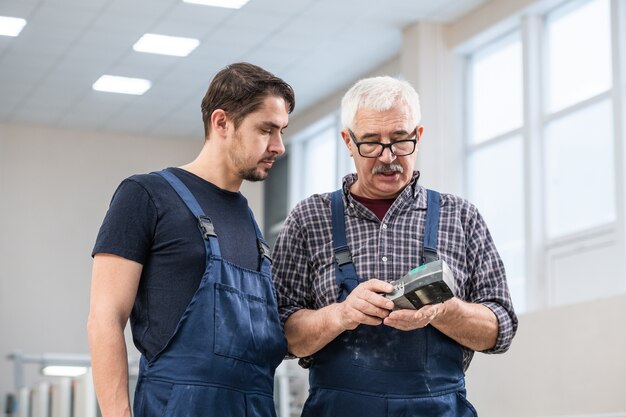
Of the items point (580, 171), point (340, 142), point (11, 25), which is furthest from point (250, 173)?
point (340, 142)

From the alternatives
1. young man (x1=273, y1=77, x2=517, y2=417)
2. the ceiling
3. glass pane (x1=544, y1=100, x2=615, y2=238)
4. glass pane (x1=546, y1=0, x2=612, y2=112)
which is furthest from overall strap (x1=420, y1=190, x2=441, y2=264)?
the ceiling

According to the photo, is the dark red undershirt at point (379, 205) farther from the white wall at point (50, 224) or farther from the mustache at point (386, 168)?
the white wall at point (50, 224)

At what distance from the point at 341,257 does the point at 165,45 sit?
7.67 m

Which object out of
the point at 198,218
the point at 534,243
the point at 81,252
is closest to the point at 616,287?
the point at 534,243

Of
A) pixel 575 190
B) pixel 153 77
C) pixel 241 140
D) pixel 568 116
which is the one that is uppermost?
pixel 153 77

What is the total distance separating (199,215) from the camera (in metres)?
2.50

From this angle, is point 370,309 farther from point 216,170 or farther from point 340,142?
point 340,142

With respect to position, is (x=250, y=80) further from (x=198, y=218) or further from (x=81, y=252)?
(x=81, y=252)

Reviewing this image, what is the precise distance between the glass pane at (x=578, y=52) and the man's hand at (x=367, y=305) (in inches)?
224

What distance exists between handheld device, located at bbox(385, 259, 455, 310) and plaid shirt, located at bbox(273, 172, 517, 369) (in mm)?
317

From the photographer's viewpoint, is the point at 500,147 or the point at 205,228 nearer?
the point at 205,228

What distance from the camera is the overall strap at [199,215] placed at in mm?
2480

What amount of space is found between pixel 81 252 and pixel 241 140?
34.3 ft

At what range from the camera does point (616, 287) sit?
7500mm
